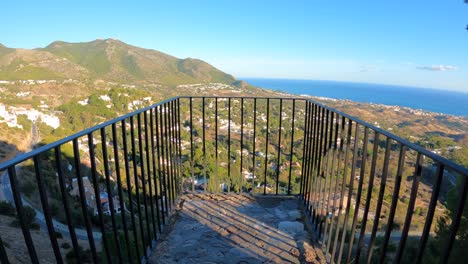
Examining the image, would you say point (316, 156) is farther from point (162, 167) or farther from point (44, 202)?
point (44, 202)

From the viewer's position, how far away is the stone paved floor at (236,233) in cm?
239

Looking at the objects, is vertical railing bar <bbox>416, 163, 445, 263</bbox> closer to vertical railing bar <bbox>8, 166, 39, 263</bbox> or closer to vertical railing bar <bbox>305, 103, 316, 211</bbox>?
vertical railing bar <bbox>8, 166, 39, 263</bbox>

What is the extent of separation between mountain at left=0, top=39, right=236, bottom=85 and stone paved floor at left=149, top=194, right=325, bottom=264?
6518cm

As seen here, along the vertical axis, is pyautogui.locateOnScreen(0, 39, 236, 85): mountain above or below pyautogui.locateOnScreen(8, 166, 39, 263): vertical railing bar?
above

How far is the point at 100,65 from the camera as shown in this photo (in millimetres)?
89312

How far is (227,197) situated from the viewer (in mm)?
3590

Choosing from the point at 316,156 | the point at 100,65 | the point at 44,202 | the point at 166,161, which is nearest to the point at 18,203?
the point at 44,202

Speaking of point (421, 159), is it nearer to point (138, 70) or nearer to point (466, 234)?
point (466, 234)

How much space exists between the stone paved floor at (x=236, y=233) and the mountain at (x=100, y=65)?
65185 millimetres

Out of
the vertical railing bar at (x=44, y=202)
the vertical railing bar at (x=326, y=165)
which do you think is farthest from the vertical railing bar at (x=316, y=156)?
the vertical railing bar at (x=44, y=202)

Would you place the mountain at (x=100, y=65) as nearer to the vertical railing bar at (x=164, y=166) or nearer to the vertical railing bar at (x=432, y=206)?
the vertical railing bar at (x=164, y=166)

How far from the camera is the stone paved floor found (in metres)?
2.39

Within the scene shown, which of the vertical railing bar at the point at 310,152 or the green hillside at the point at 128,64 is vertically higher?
the green hillside at the point at 128,64

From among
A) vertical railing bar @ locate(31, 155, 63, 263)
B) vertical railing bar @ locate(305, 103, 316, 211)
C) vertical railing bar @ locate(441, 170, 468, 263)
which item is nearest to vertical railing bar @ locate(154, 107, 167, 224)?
vertical railing bar @ locate(31, 155, 63, 263)
